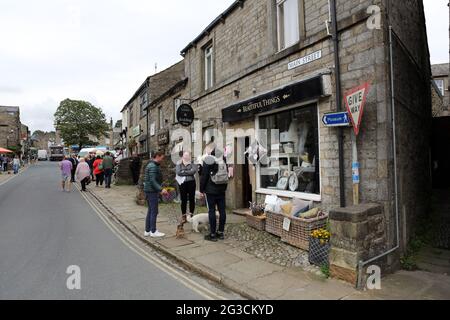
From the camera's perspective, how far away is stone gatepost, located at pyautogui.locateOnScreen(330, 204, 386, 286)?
410 centimetres

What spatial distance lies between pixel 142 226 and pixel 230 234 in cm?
236

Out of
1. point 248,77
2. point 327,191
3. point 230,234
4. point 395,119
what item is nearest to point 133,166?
point 248,77

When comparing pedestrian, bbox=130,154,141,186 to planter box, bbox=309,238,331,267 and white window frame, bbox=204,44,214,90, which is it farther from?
planter box, bbox=309,238,331,267

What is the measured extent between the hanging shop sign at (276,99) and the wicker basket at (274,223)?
247 centimetres

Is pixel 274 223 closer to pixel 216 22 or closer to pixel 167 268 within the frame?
pixel 167 268

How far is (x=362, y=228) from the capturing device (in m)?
4.23

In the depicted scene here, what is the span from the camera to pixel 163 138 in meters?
17.1

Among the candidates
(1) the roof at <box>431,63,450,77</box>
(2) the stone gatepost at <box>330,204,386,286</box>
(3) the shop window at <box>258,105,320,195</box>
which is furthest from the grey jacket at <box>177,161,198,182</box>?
(1) the roof at <box>431,63,450,77</box>

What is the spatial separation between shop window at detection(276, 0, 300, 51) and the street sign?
2618mm

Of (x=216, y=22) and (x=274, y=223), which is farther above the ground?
(x=216, y=22)

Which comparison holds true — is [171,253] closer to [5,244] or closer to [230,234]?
[230,234]

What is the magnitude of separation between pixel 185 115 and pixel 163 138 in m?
6.12

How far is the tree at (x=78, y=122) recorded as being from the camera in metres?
54.1

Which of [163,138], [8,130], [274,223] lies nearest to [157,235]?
[274,223]
